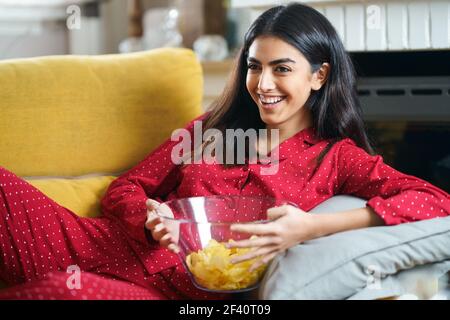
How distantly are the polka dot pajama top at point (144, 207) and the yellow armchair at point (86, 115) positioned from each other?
0.17 m

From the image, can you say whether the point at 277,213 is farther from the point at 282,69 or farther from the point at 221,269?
the point at 282,69

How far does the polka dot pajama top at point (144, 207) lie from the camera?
1.45 metres

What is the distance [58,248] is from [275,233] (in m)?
0.54

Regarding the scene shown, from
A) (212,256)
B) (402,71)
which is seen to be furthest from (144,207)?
(402,71)

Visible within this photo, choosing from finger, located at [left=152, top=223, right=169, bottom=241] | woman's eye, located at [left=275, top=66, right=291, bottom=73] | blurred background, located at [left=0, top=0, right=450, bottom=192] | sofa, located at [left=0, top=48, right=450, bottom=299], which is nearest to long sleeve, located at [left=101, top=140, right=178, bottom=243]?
sofa, located at [left=0, top=48, right=450, bottom=299]

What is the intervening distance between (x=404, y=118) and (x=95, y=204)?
3.20 feet

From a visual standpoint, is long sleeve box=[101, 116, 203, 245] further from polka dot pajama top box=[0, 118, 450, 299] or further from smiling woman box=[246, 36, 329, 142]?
smiling woman box=[246, 36, 329, 142]

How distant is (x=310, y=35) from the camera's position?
4.99 ft

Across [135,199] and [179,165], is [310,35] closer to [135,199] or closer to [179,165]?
[179,165]

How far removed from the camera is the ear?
1569 mm

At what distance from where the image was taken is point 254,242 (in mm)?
1214

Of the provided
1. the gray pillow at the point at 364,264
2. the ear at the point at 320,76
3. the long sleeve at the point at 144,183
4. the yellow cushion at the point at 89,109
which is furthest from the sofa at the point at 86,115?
the gray pillow at the point at 364,264

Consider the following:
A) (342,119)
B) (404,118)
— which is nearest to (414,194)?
(342,119)

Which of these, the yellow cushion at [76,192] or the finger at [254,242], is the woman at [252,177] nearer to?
the yellow cushion at [76,192]
